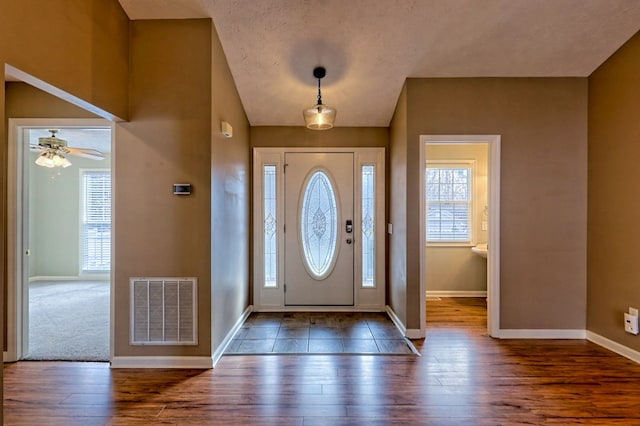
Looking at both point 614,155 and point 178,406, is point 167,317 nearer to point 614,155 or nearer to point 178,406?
point 178,406

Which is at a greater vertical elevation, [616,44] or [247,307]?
[616,44]

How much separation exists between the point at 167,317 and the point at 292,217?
1.97 m

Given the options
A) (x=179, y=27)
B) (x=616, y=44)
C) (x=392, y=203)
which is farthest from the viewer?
(x=392, y=203)

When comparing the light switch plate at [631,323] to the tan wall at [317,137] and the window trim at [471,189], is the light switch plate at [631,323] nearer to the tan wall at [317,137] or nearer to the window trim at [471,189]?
the window trim at [471,189]

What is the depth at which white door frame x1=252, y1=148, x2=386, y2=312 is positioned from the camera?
14.2ft

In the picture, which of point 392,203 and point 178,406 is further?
point 392,203

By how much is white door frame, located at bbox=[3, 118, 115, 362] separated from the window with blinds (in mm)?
3594

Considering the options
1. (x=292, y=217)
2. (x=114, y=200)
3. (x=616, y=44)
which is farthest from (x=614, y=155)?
(x=114, y=200)

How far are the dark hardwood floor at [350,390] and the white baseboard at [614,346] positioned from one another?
81mm

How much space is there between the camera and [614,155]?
10.3 feet

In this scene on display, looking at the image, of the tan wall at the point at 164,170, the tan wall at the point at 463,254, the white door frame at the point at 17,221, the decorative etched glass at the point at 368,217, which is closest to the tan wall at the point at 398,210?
the decorative etched glass at the point at 368,217

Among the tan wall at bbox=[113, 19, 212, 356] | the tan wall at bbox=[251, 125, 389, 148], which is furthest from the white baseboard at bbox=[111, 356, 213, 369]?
the tan wall at bbox=[251, 125, 389, 148]

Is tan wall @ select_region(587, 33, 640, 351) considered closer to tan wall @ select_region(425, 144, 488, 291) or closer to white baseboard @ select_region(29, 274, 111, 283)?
tan wall @ select_region(425, 144, 488, 291)

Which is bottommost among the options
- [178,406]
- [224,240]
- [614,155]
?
[178,406]
